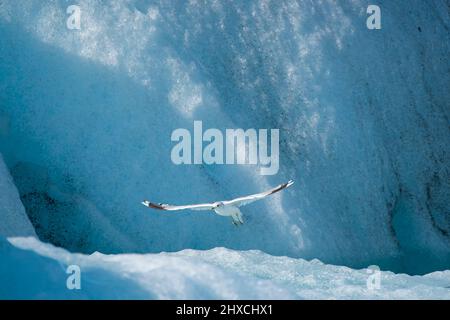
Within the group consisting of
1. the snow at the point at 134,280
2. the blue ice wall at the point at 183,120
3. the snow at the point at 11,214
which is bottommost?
the snow at the point at 134,280

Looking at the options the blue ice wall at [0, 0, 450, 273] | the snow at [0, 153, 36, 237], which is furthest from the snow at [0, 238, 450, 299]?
the blue ice wall at [0, 0, 450, 273]

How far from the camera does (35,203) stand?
546 centimetres

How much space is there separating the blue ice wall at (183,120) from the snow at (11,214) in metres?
0.60

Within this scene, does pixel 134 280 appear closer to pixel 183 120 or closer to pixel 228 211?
pixel 228 211

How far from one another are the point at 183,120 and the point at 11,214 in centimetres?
173

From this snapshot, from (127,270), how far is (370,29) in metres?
3.58

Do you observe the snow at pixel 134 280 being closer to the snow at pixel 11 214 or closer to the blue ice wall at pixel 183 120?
the snow at pixel 11 214

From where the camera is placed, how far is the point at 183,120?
5.43 meters

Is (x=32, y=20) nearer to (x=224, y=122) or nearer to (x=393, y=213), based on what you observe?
(x=224, y=122)

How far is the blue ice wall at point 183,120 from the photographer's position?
5.39m

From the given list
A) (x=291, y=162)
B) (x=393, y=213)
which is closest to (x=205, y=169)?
(x=291, y=162)

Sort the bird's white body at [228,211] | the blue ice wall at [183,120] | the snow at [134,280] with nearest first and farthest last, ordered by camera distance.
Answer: the snow at [134,280], the bird's white body at [228,211], the blue ice wall at [183,120]

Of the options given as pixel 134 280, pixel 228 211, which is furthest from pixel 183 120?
pixel 134 280

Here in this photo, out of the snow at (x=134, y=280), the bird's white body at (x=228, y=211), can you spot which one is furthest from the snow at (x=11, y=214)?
the bird's white body at (x=228, y=211)
